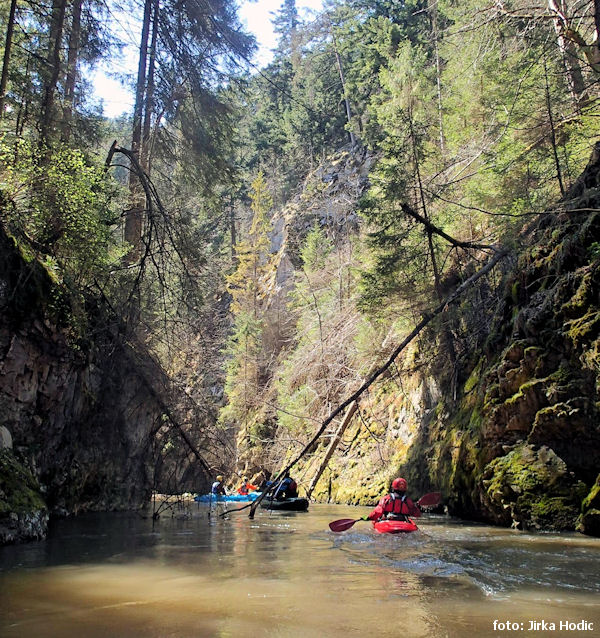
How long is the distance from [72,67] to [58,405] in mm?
7235

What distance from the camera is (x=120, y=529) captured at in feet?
35.6

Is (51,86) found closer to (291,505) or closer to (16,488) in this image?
(16,488)

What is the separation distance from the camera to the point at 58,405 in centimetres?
1109

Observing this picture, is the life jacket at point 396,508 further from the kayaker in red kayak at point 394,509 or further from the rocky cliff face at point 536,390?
the rocky cliff face at point 536,390

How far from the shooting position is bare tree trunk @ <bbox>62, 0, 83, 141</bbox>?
999 cm

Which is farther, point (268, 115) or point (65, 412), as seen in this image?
point (268, 115)

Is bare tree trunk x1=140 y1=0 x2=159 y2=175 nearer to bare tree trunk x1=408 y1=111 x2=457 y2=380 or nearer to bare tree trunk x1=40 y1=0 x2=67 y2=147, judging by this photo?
bare tree trunk x1=40 y1=0 x2=67 y2=147

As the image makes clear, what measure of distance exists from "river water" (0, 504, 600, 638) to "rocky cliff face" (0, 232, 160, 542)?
168 centimetres

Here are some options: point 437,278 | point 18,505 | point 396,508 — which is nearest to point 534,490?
point 396,508

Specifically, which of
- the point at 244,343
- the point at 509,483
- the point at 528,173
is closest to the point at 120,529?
the point at 509,483

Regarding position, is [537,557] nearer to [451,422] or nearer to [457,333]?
[451,422]

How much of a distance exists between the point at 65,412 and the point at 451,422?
8.54m

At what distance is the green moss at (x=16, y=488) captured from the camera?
24.7 ft

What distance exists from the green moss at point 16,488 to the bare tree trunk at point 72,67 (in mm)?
6683
